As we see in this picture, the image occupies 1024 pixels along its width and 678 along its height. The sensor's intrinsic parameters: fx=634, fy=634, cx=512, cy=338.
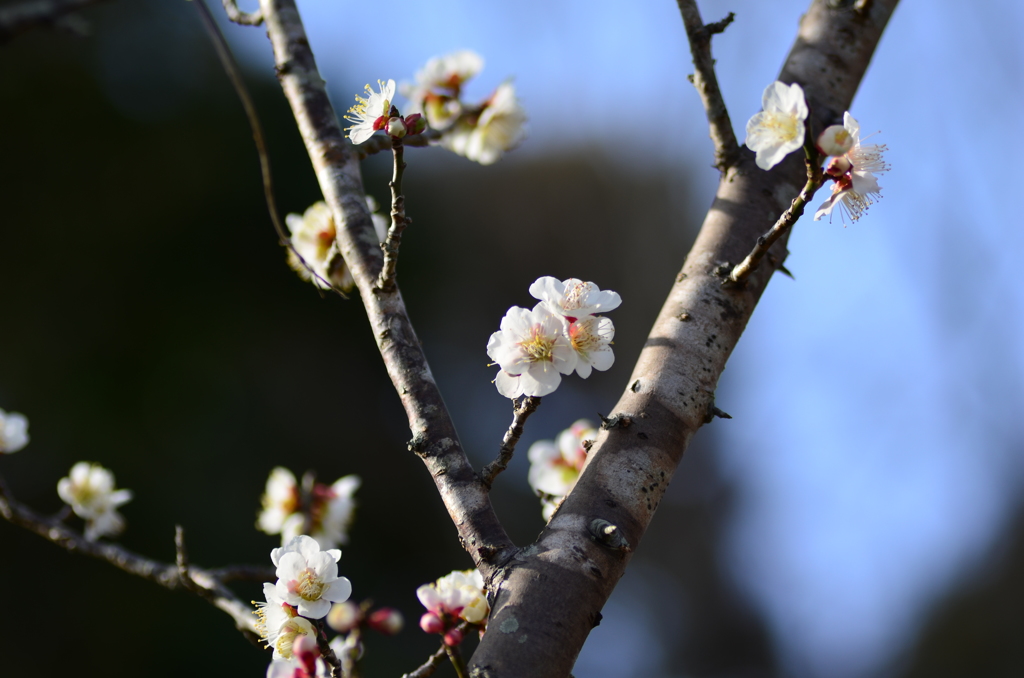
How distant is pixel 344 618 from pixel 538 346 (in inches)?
11.9

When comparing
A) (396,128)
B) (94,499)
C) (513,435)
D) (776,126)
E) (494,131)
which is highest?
(494,131)

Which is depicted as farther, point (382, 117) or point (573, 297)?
point (382, 117)

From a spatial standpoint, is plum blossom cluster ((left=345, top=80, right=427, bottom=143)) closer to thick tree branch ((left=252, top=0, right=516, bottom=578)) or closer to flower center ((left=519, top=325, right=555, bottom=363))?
thick tree branch ((left=252, top=0, right=516, bottom=578))

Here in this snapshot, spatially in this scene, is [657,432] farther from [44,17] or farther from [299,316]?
[299,316]

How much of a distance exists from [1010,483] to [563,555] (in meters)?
3.44

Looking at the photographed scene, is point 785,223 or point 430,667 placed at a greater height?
point 785,223

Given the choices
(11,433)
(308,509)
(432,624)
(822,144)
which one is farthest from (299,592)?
(11,433)

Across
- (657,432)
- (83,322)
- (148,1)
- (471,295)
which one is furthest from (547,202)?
(657,432)

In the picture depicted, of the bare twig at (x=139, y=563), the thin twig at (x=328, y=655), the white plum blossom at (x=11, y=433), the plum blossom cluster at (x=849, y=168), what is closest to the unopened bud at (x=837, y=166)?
the plum blossom cluster at (x=849, y=168)

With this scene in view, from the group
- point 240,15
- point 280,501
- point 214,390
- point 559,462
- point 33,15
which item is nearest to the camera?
point 33,15

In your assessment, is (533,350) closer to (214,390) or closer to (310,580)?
(310,580)

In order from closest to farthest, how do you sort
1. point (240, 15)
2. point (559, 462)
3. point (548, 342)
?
point (548, 342), point (240, 15), point (559, 462)

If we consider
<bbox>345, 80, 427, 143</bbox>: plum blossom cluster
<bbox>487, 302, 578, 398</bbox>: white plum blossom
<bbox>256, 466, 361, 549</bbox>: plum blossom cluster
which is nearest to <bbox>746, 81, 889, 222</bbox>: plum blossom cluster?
<bbox>487, 302, 578, 398</bbox>: white plum blossom

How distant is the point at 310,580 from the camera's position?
2.03ft
